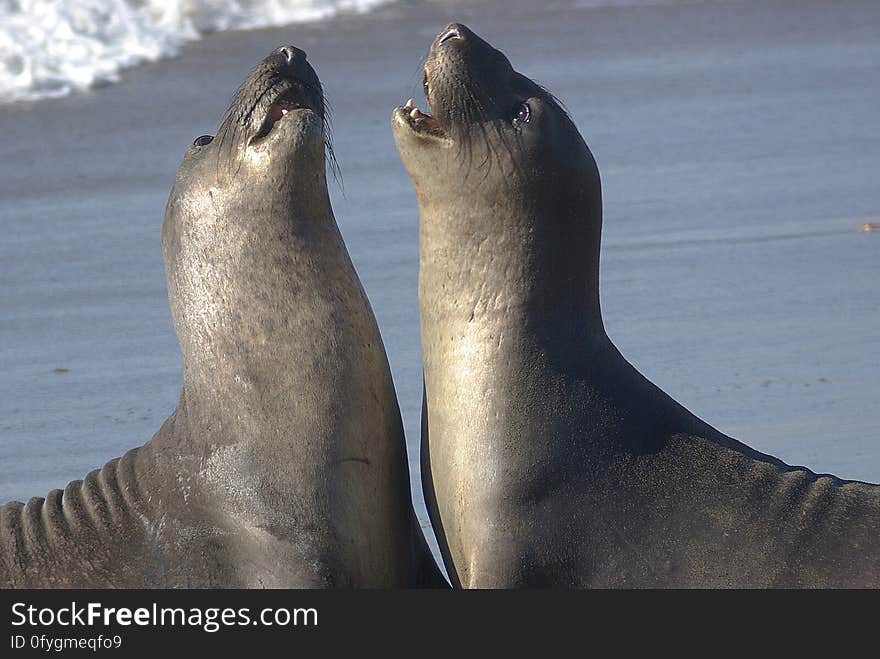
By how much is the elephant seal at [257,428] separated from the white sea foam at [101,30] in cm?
737

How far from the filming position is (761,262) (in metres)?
8.96

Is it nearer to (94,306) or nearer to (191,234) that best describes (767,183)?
(94,306)

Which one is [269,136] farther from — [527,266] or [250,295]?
[527,266]

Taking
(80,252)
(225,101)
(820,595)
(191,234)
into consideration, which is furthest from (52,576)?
(225,101)

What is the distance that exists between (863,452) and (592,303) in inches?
64.7

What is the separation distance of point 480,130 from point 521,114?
0.45ft

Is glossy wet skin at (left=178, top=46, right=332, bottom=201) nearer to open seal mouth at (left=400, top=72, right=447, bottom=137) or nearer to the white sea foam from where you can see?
open seal mouth at (left=400, top=72, right=447, bottom=137)

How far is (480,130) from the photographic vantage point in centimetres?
554

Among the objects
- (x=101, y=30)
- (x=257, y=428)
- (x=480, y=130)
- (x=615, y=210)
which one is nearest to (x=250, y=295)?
(x=257, y=428)

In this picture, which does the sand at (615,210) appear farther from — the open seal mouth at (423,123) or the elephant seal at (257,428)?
the open seal mouth at (423,123)

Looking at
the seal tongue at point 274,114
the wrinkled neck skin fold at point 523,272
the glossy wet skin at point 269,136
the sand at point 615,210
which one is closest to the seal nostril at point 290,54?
the glossy wet skin at point 269,136

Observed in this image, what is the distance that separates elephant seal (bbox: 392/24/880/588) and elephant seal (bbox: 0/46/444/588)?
209 mm

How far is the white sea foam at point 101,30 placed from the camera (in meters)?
13.0

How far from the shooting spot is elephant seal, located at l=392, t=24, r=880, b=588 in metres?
5.21
